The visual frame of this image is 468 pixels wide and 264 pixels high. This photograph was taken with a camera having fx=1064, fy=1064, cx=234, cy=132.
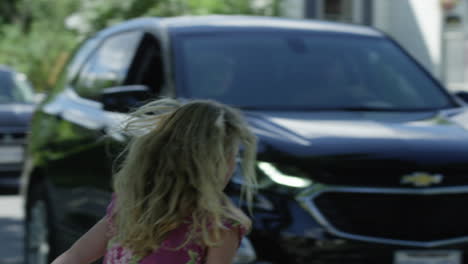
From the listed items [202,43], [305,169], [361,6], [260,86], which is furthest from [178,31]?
[361,6]

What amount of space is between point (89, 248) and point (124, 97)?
8.12 feet

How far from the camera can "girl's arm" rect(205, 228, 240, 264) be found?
2336 millimetres

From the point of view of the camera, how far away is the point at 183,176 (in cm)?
237

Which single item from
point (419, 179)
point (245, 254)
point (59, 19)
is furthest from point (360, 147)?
point (59, 19)

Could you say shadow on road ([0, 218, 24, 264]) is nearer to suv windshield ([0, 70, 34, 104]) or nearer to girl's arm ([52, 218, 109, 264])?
suv windshield ([0, 70, 34, 104])

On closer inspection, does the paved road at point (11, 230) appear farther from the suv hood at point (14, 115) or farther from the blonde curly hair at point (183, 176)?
the blonde curly hair at point (183, 176)

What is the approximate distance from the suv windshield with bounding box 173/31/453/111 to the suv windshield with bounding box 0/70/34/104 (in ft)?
21.8

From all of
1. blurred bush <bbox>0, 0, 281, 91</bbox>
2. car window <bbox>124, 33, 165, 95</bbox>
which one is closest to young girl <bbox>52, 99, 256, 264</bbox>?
car window <bbox>124, 33, 165, 95</bbox>

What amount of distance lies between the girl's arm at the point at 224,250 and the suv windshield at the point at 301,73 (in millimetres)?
2643

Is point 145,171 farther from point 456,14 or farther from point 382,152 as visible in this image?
point 456,14

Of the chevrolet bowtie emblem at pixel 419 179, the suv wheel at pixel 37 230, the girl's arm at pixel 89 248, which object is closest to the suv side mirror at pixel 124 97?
the suv wheel at pixel 37 230

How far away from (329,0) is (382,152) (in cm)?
1645

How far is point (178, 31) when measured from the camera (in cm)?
550

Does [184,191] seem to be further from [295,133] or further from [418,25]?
[418,25]
